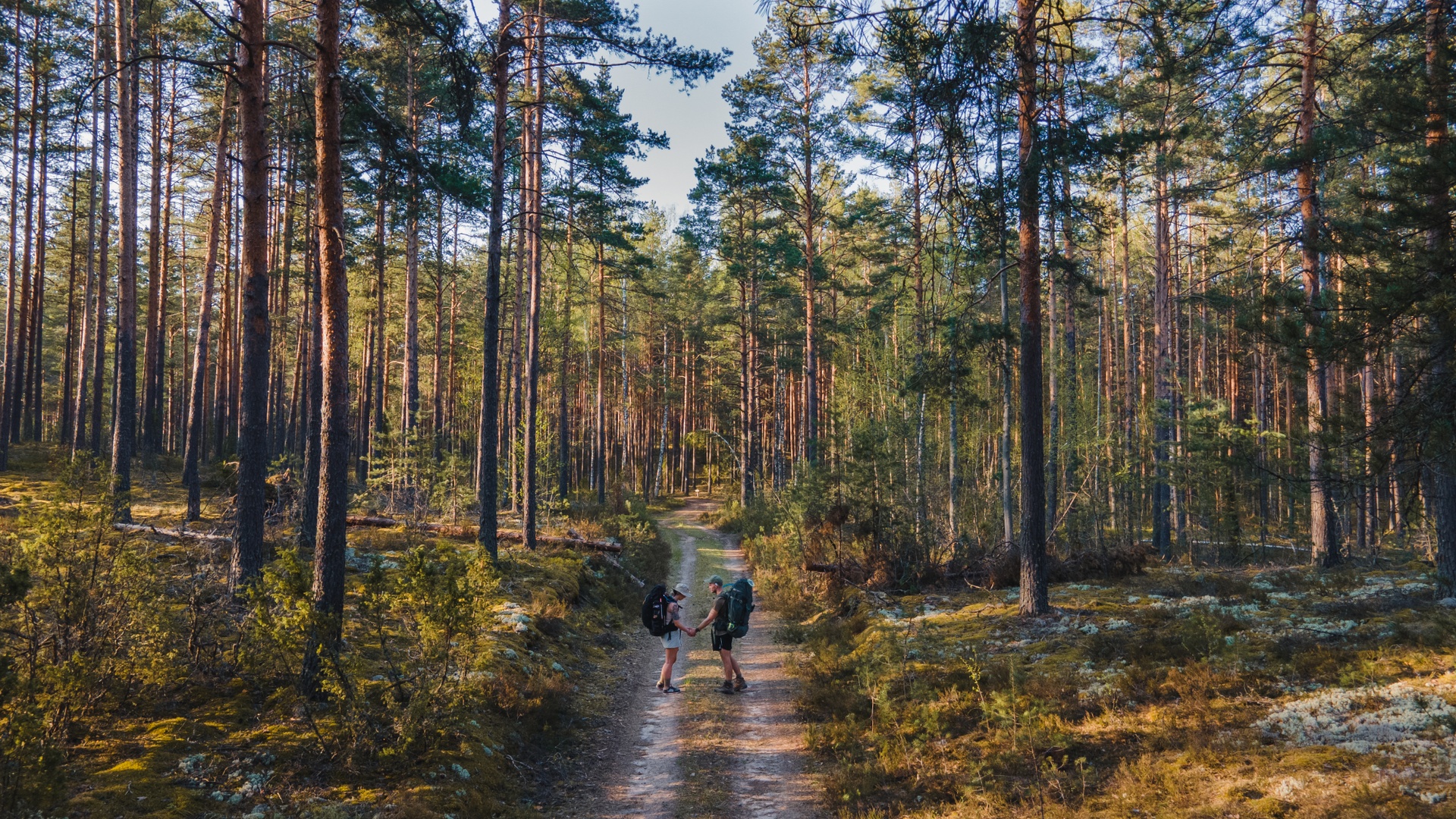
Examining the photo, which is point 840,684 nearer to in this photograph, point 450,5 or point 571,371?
point 450,5

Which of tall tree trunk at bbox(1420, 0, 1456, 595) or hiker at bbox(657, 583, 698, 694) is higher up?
tall tree trunk at bbox(1420, 0, 1456, 595)

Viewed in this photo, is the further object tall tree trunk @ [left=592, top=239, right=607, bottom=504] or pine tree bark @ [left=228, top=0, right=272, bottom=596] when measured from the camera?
tall tree trunk @ [left=592, top=239, right=607, bottom=504]

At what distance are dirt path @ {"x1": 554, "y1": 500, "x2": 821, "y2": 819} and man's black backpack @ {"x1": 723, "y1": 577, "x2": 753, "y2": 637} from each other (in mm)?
853

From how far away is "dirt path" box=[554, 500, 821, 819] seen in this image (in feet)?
19.9

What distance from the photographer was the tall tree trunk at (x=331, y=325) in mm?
6590

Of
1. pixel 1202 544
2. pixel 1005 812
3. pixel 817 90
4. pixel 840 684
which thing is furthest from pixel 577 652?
pixel 1202 544

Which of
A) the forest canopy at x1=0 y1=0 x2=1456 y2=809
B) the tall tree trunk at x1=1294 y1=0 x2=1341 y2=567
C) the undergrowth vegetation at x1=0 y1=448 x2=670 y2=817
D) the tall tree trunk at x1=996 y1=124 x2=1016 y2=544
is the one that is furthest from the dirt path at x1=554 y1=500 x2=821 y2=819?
the tall tree trunk at x1=1294 y1=0 x2=1341 y2=567

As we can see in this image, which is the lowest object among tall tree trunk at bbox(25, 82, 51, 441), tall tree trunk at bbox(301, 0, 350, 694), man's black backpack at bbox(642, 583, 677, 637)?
man's black backpack at bbox(642, 583, 677, 637)

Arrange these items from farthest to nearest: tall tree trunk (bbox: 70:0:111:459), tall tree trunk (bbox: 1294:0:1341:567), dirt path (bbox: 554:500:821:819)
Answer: tall tree trunk (bbox: 70:0:111:459) < tall tree trunk (bbox: 1294:0:1341:567) < dirt path (bbox: 554:500:821:819)

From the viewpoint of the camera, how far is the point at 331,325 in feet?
→ 21.7

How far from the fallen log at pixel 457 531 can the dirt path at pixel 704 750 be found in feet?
20.0

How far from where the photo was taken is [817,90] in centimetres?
2214

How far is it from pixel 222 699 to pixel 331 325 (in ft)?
12.0

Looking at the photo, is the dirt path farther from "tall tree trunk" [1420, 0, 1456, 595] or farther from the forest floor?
"tall tree trunk" [1420, 0, 1456, 595]
